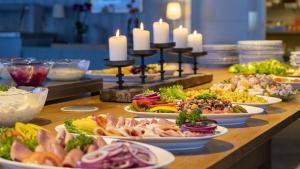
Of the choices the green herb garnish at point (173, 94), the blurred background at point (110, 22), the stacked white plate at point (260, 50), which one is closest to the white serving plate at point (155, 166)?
the green herb garnish at point (173, 94)

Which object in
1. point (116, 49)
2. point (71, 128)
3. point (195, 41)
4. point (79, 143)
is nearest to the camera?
point (79, 143)

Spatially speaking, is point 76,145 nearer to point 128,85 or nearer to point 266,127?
point 266,127

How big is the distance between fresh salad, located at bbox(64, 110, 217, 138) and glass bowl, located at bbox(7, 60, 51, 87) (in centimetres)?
68

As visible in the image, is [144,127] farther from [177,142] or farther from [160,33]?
[160,33]

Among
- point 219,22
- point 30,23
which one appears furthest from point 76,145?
Result: point 30,23

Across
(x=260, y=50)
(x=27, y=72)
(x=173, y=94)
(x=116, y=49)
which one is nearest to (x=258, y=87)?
(x=173, y=94)

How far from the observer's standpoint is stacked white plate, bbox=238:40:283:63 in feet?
14.5

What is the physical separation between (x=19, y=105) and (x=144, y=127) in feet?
1.55

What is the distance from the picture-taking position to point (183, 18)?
730cm

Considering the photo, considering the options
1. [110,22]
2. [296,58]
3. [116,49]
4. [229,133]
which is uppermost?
[110,22]

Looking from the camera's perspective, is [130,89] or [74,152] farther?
[130,89]

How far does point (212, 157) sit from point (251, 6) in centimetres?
478

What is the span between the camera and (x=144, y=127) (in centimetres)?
152

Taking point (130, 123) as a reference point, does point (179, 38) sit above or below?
above
